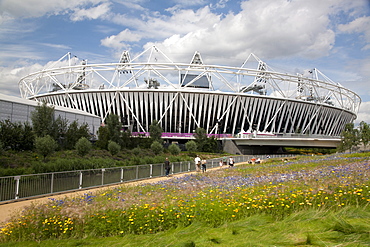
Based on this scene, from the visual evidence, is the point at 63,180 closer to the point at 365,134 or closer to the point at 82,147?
the point at 82,147

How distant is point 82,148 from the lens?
32.8 metres

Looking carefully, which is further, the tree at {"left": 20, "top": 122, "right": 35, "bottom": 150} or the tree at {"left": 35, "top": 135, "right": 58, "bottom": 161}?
the tree at {"left": 20, "top": 122, "right": 35, "bottom": 150}

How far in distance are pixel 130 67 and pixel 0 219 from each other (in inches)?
2606

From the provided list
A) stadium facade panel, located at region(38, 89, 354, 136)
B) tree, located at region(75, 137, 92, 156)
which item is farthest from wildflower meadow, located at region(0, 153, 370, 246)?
stadium facade panel, located at region(38, 89, 354, 136)

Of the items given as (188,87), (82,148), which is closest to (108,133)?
(82,148)

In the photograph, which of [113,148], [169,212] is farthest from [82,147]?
[169,212]

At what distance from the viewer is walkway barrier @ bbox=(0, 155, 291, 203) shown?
44.0ft

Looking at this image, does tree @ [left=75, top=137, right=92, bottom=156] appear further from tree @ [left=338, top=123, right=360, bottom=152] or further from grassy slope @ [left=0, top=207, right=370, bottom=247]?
tree @ [left=338, top=123, right=360, bottom=152]

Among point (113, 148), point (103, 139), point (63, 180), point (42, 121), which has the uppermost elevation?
point (42, 121)

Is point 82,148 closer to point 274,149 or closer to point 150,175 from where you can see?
point 150,175

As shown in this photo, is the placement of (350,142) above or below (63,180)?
above

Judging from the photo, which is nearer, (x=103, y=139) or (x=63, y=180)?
(x=63, y=180)

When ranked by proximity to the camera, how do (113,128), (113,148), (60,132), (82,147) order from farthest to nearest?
(113,128) → (60,132) → (113,148) → (82,147)

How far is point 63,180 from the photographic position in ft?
51.5
